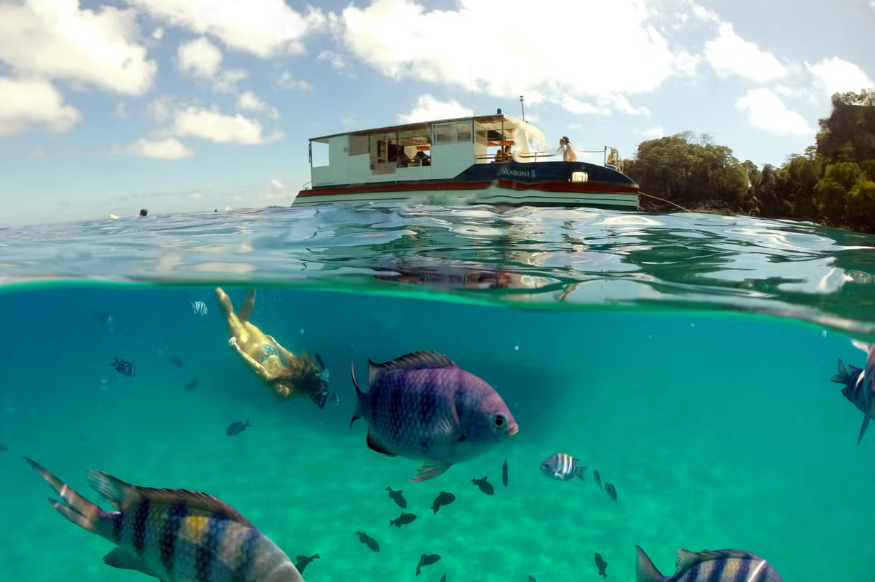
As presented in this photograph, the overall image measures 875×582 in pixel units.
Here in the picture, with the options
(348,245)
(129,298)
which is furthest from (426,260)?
(129,298)

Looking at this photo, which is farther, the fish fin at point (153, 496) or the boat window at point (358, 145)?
the boat window at point (358, 145)

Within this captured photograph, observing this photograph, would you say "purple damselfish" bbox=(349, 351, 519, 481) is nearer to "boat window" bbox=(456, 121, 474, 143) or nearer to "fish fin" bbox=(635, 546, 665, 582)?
"fish fin" bbox=(635, 546, 665, 582)

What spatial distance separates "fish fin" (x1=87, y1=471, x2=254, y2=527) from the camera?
108 inches

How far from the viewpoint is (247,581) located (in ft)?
8.86

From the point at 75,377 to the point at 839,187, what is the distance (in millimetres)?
46093

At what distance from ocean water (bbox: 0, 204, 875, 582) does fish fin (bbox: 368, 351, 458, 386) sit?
231 cm

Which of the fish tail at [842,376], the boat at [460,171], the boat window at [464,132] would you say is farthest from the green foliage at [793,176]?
the fish tail at [842,376]

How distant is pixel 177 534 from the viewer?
278 cm

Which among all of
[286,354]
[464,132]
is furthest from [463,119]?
[286,354]

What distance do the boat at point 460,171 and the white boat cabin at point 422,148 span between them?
4 centimetres

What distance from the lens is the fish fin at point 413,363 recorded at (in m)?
3.15

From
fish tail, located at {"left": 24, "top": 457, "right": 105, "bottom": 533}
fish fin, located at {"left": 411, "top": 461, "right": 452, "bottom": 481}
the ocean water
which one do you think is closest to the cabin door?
the ocean water

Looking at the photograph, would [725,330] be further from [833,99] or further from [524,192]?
[833,99]

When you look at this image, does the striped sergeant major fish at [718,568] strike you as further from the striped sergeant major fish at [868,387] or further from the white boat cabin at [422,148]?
→ the white boat cabin at [422,148]
